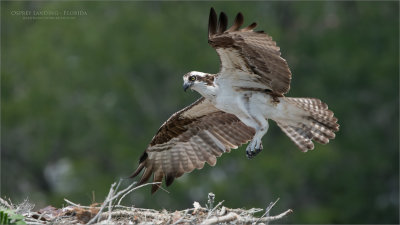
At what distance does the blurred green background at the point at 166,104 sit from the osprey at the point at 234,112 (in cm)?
1429

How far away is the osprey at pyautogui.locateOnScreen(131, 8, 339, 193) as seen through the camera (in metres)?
A: 9.98

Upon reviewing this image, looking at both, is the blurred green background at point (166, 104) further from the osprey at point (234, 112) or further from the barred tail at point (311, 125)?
the barred tail at point (311, 125)

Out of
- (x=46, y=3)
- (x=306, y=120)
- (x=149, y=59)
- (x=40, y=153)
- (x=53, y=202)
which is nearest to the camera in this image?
(x=306, y=120)

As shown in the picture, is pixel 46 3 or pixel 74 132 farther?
pixel 46 3

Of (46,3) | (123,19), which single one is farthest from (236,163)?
(46,3)

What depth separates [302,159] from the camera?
95.3 feet

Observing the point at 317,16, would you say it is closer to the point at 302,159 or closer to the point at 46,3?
the point at 302,159

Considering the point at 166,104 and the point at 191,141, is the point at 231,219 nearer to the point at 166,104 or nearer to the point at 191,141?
the point at 191,141

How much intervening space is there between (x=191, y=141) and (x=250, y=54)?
6.46ft

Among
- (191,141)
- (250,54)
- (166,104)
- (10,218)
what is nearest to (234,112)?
(250,54)

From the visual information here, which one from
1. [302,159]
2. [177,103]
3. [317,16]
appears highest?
[317,16]

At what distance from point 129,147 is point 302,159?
559cm

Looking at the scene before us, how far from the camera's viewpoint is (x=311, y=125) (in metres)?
11.3

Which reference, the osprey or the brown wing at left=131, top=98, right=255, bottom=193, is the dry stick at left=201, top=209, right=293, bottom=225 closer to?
the osprey
